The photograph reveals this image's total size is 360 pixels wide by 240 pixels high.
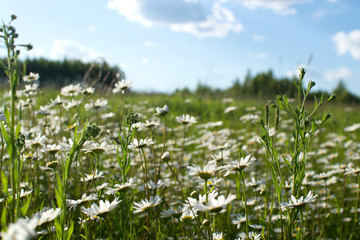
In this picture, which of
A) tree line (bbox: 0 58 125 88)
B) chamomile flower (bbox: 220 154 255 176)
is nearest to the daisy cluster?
chamomile flower (bbox: 220 154 255 176)

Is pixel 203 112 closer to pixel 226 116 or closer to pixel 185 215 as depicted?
pixel 226 116

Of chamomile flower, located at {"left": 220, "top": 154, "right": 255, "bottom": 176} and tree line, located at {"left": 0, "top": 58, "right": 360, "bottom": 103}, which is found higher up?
tree line, located at {"left": 0, "top": 58, "right": 360, "bottom": 103}

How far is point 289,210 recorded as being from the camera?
1321 mm

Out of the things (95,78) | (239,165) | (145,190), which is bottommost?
(145,190)

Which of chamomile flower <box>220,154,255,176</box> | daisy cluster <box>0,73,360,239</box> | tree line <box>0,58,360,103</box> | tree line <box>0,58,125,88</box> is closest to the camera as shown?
daisy cluster <box>0,73,360,239</box>

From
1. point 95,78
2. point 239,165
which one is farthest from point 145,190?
point 95,78

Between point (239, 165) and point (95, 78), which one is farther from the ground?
point (95, 78)

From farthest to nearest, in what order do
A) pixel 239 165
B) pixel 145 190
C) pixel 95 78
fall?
pixel 95 78 < pixel 145 190 < pixel 239 165

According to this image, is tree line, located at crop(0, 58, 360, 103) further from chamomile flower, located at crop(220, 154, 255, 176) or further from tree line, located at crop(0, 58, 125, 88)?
chamomile flower, located at crop(220, 154, 255, 176)

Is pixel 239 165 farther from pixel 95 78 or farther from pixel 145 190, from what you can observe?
pixel 95 78

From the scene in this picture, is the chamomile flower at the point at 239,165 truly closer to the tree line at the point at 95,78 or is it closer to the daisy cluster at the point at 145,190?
the daisy cluster at the point at 145,190

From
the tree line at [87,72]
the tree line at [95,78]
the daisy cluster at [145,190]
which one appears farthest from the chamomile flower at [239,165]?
the tree line at [87,72]

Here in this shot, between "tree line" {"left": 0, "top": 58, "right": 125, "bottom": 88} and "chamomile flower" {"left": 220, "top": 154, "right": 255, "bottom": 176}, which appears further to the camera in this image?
"tree line" {"left": 0, "top": 58, "right": 125, "bottom": 88}

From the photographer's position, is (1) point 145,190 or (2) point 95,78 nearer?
(1) point 145,190
